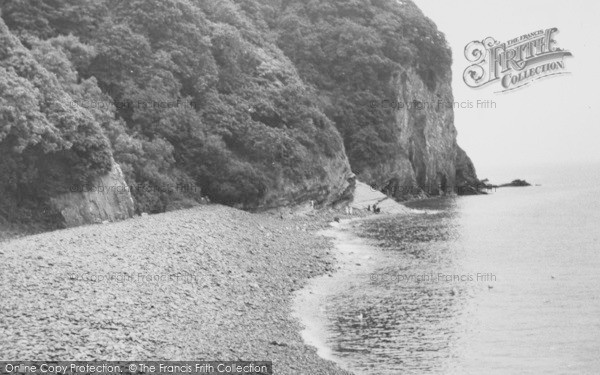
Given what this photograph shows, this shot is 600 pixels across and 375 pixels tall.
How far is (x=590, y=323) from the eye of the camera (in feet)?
83.9

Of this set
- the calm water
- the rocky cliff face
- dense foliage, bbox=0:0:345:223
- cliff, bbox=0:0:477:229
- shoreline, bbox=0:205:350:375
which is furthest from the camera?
the rocky cliff face

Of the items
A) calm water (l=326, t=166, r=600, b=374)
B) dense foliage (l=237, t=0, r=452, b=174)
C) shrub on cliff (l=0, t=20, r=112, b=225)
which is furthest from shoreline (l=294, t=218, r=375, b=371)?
dense foliage (l=237, t=0, r=452, b=174)

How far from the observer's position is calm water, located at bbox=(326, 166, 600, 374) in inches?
873

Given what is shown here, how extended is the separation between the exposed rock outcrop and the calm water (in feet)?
56.8

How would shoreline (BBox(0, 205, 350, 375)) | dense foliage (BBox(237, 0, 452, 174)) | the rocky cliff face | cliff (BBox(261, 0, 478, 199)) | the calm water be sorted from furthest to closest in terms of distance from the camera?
the rocky cliff face, cliff (BBox(261, 0, 478, 199)), dense foliage (BBox(237, 0, 452, 174)), the calm water, shoreline (BBox(0, 205, 350, 375))

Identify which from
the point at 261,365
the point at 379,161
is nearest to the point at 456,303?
the point at 261,365

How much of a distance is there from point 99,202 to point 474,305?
81.3 feet

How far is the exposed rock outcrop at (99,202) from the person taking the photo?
37.4 m

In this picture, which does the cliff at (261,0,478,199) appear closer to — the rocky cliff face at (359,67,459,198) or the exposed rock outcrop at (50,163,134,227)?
the rocky cliff face at (359,67,459,198)

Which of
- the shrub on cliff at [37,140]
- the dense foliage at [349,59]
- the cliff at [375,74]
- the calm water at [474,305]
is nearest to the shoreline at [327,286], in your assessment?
the calm water at [474,305]

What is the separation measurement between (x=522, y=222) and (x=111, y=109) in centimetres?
4156

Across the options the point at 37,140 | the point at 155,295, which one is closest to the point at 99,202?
the point at 37,140

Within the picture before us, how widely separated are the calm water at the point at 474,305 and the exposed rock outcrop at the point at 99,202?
17.3 m

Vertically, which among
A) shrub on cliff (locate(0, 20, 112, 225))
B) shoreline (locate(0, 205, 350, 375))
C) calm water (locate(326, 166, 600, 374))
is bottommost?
calm water (locate(326, 166, 600, 374))
